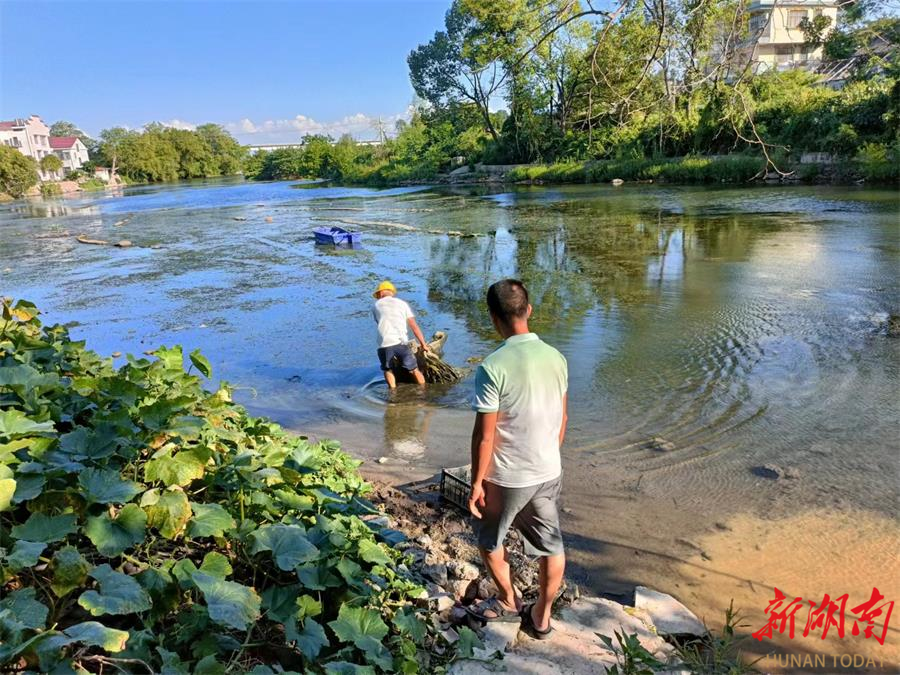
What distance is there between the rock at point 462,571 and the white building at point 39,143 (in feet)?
292

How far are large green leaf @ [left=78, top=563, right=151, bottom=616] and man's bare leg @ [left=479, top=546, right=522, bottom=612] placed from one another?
1.55 metres

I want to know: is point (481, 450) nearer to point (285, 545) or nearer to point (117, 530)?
point (285, 545)

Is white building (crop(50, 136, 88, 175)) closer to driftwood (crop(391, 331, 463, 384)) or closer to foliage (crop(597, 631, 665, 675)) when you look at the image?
driftwood (crop(391, 331, 463, 384))

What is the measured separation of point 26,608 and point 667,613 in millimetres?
2813

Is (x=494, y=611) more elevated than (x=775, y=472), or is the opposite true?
(x=494, y=611)

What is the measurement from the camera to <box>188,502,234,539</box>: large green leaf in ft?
8.13

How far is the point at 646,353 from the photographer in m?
8.12

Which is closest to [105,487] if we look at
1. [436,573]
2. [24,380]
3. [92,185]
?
[24,380]

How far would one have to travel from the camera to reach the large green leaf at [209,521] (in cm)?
248

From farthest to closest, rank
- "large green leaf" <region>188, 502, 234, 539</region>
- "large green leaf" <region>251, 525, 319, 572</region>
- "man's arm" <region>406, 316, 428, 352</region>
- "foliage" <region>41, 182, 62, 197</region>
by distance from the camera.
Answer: "foliage" <region>41, 182, 62, 197</region>, "man's arm" <region>406, 316, 428, 352</region>, "large green leaf" <region>188, 502, 234, 539</region>, "large green leaf" <region>251, 525, 319, 572</region>

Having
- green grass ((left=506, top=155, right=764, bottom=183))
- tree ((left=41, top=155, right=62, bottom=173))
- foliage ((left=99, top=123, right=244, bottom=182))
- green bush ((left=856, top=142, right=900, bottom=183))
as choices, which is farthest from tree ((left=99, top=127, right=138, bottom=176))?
green bush ((left=856, top=142, right=900, bottom=183))

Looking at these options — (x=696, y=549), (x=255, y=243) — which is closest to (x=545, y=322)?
(x=696, y=549)

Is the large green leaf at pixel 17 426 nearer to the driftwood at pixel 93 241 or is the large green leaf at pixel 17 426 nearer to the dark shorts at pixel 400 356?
the dark shorts at pixel 400 356

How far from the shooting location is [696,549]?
386 cm
